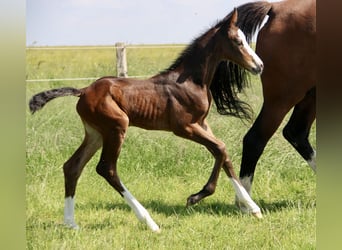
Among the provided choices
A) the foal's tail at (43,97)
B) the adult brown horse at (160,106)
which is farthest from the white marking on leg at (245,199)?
the foal's tail at (43,97)

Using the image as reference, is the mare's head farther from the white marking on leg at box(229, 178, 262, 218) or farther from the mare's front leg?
the white marking on leg at box(229, 178, 262, 218)

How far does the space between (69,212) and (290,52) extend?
1.40 metres

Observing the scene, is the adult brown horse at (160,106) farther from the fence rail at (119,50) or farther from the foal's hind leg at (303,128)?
the foal's hind leg at (303,128)

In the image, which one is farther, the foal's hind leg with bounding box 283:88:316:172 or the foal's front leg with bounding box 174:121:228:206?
the foal's hind leg with bounding box 283:88:316:172

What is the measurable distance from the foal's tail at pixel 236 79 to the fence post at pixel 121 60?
1.50ft

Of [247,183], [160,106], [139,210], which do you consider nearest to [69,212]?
[139,210]

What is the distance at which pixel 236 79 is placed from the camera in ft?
10.0

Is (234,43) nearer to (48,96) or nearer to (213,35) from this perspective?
(213,35)

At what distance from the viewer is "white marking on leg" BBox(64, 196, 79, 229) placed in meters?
2.96

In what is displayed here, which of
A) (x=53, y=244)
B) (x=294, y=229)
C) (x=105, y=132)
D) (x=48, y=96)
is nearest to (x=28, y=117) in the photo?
(x=48, y=96)

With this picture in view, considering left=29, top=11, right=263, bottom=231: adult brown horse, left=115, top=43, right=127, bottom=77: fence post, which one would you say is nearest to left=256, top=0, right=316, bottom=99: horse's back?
left=29, top=11, right=263, bottom=231: adult brown horse

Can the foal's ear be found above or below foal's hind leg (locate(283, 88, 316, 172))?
above

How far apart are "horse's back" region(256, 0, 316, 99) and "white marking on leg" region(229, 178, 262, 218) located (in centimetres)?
51

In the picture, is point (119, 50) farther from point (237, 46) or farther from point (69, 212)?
point (69, 212)
